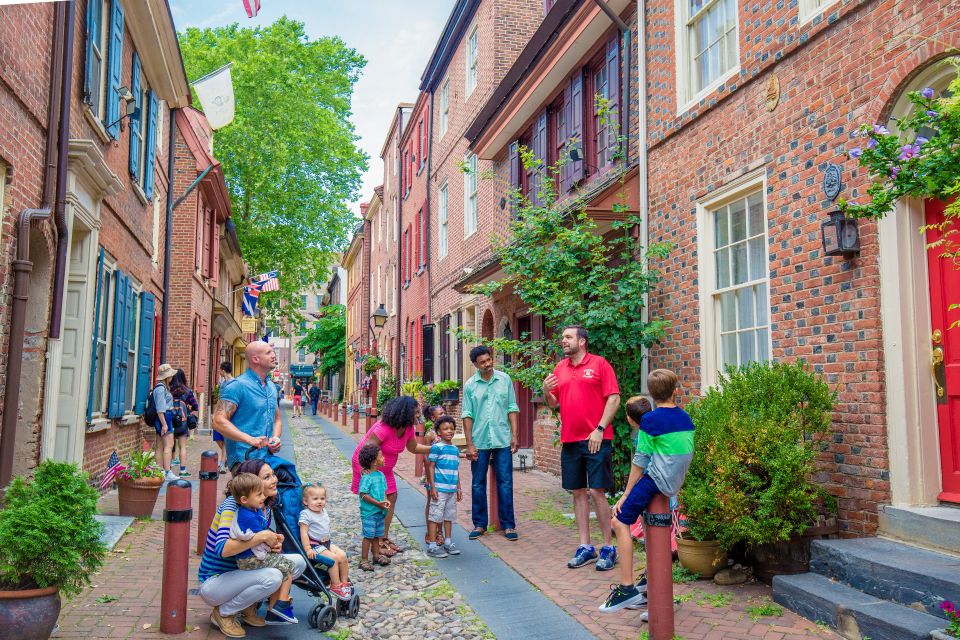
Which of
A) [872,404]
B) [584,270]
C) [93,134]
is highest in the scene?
[93,134]

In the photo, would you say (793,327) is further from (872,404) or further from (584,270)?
(584,270)

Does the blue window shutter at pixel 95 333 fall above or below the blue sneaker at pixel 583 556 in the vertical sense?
above

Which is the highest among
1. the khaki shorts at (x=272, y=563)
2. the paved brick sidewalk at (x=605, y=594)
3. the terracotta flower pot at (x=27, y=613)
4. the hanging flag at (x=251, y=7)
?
the hanging flag at (x=251, y=7)

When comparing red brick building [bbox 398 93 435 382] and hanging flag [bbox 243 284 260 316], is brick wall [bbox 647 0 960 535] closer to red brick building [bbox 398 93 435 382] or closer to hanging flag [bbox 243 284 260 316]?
red brick building [bbox 398 93 435 382]

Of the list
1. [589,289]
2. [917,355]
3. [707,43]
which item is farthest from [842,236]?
[707,43]

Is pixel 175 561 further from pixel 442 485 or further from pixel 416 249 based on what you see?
pixel 416 249

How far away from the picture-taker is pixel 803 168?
595 centimetres

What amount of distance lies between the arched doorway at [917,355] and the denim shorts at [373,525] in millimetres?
3638

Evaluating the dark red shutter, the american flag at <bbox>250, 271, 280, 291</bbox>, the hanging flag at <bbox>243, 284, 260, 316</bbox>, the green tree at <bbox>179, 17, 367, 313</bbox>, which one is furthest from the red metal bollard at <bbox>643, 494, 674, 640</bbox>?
the green tree at <bbox>179, 17, 367, 313</bbox>

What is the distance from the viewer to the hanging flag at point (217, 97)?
1636 cm

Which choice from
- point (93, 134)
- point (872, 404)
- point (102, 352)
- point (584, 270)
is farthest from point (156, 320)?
point (872, 404)

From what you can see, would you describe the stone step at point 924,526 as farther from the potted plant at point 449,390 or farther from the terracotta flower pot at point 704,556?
the potted plant at point 449,390

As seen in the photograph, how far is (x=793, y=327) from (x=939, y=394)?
1262mm

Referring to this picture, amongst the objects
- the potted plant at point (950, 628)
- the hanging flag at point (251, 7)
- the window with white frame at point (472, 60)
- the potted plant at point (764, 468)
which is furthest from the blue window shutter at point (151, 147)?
the potted plant at point (950, 628)
